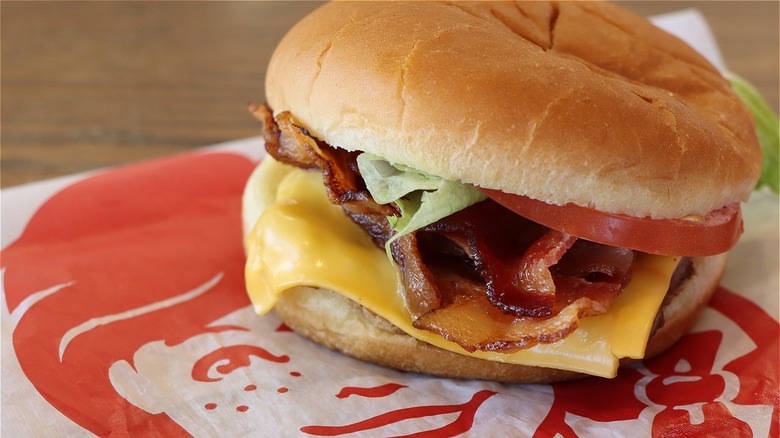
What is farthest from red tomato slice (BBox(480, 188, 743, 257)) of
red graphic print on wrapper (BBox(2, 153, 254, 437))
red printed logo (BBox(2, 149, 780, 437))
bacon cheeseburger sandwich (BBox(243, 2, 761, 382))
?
red graphic print on wrapper (BBox(2, 153, 254, 437))

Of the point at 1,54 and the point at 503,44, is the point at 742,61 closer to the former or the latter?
the point at 503,44

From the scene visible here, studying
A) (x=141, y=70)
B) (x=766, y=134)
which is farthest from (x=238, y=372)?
(x=141, y=70)

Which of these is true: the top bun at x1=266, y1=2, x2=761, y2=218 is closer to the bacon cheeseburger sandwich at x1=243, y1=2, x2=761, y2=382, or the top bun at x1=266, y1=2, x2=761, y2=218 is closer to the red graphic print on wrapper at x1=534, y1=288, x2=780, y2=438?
the bacon cheeseburger sandwich at x1=243, y1=2, x2=761, y2=382

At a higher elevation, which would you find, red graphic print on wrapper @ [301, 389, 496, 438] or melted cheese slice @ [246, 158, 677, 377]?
melted cheese slice @ [246, 158, 677, 377]

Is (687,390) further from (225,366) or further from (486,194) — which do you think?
(225,366)

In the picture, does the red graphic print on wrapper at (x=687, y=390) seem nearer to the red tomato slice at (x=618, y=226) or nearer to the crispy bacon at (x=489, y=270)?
the crispy bacon at (x=489, y=270)

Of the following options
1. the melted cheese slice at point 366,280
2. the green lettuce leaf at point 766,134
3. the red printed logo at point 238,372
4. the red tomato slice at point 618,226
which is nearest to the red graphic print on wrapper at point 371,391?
the red printed logo at point 238,372

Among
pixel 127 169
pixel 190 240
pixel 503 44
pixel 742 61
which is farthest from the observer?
pixel 742 61

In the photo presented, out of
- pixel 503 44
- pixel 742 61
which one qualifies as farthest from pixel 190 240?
pixel 742 61
